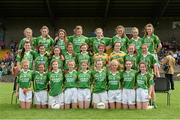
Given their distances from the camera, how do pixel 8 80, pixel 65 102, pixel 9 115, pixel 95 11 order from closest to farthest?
pixel 9 115 → pixel 65 102 → pixel 8 80 → pixel 95 11

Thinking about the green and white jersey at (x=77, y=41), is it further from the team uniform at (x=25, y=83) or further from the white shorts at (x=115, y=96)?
the white shorts at (x=115, y=96)

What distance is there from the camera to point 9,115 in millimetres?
10016

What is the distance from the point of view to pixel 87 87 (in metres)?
11.3

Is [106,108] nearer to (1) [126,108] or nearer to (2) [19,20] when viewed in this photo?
(1) [126,108]

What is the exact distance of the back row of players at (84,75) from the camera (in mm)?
11258

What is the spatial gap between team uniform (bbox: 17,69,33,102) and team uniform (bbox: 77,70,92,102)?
1.19 m

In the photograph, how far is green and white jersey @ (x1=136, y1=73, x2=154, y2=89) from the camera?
36.9ft

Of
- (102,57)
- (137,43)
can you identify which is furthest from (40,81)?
(137,43)

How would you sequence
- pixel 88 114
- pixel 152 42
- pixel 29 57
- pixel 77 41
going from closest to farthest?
pixel 88 114
pixel 29 57
pixel 77 41
pixel 152 42

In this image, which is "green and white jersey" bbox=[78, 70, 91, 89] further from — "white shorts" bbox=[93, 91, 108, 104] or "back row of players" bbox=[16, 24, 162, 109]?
"white shorts" bbox=[93, 91, 108, 104]

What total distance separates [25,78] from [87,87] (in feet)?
4.98

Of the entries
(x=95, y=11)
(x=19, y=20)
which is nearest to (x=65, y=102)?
(x=95, y=11)

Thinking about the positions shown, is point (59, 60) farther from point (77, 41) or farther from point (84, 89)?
point (84, 89)

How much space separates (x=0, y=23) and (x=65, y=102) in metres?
24.4
